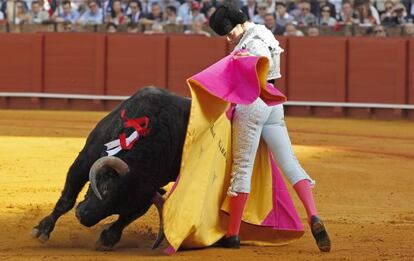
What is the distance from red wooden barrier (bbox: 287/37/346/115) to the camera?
15.1 metres

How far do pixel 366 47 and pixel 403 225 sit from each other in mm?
8522

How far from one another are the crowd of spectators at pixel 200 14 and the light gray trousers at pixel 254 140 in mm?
9033

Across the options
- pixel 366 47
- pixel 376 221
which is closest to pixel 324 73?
pixel 366 47

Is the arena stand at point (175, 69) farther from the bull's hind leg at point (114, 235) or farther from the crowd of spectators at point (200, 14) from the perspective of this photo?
the bull's hind leg at point (114, 235)

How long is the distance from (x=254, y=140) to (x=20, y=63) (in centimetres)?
1120

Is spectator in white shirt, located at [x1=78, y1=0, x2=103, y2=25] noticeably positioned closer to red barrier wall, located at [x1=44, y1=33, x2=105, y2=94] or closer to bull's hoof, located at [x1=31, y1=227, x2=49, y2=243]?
red barrier wall, located at [x1=44, y1=33, x2=105, y2=94]

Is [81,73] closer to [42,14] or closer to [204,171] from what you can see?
[42,14]

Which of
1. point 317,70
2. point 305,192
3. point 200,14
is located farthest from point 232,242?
Answer: point 200,14

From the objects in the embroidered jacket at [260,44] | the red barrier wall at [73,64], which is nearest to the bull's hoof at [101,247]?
the embroidered jacket at [260,44]

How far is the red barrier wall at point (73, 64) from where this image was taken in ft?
52.6

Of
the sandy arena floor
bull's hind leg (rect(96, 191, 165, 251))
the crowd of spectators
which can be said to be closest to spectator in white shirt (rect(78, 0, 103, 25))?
the crowd of spectators

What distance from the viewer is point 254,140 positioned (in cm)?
554

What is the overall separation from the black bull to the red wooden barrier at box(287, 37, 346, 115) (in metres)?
9.51

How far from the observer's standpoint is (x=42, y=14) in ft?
53.6
